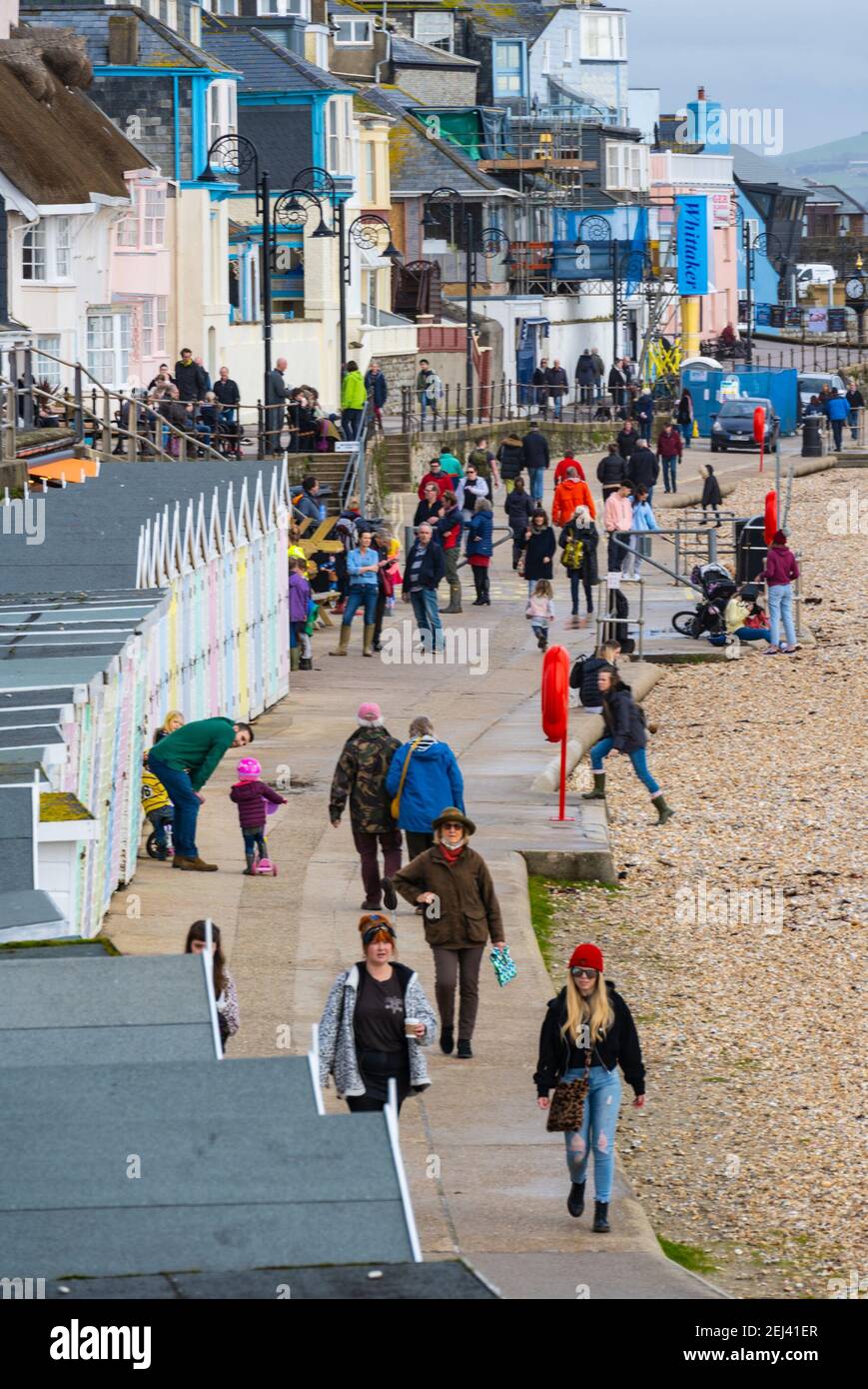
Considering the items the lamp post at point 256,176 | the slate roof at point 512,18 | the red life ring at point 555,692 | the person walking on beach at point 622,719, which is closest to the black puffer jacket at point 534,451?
the lamp post at point 256,176

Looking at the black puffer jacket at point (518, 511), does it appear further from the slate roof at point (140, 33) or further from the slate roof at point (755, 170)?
the slate roof at point (755, 170)

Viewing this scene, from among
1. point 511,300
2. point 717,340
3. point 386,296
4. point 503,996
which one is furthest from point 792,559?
point 717,340

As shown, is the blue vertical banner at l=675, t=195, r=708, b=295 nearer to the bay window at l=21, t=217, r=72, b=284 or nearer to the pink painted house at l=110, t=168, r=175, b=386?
the pink painted house at l=110, t=168, r=175, b=386

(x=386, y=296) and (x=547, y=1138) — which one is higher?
(x=386, y=296)

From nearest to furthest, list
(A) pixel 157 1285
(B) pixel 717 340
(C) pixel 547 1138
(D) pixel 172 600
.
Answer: (A) pixel 157 1285 < (C) pixel 547 1138 < (D) pixel 172 600 < (B) pixel 717 340

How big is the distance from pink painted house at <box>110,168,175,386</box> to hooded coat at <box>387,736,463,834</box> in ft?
90.9

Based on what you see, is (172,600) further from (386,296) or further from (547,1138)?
(386,296)

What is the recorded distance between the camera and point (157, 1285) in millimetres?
6984

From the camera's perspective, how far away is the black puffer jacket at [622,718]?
62.3 feet

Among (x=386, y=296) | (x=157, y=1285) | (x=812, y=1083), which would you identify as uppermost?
(x=386, y=296)

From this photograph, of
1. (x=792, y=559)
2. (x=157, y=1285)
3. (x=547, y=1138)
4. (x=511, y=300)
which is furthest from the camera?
(x=511, y=300)

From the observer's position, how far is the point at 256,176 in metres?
45.0

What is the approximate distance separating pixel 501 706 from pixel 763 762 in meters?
2.70

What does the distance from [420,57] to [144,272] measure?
33154 millimetres
